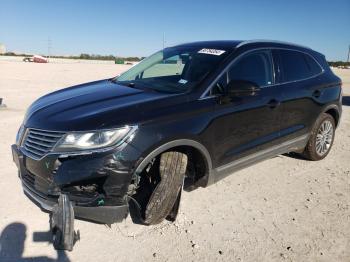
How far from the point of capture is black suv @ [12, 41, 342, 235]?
282 cm

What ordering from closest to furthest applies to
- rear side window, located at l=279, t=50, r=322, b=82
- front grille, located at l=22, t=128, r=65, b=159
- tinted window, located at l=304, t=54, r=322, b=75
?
front grille, located at l=22, t=128, r=65, b=159, rear side window, located at l=279, t=50, r=322, b=82, tinted window, located at l=304, t=54, r=322, b=75

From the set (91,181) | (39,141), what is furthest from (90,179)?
(39,141)

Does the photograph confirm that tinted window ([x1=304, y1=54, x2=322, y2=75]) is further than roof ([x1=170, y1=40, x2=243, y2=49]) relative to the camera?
Yes

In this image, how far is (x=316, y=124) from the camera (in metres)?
5.05

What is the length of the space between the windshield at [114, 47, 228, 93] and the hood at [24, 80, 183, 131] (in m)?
0.28

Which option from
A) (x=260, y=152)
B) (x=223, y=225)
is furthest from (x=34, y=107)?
(x=260, y=152)

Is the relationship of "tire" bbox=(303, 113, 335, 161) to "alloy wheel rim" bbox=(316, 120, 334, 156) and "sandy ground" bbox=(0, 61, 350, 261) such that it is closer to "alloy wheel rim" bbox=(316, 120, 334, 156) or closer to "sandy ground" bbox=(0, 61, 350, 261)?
"alloy wheel rim" bbox=(316, 120, 334, 156)

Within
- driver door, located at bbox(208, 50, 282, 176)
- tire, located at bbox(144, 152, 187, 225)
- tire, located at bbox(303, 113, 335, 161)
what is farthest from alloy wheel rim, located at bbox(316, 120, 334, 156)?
tire, located at bbox(144, 152, 187, 225)

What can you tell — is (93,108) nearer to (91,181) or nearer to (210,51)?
(91,181)

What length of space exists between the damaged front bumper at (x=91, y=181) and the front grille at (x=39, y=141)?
87 millimetres

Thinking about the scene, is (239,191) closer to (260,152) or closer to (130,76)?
(260,152)

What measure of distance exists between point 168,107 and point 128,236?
1261mm

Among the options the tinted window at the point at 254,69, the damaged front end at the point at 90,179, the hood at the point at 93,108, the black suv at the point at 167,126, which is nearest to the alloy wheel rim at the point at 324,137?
the black suv at the point at 167,126

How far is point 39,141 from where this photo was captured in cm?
304
